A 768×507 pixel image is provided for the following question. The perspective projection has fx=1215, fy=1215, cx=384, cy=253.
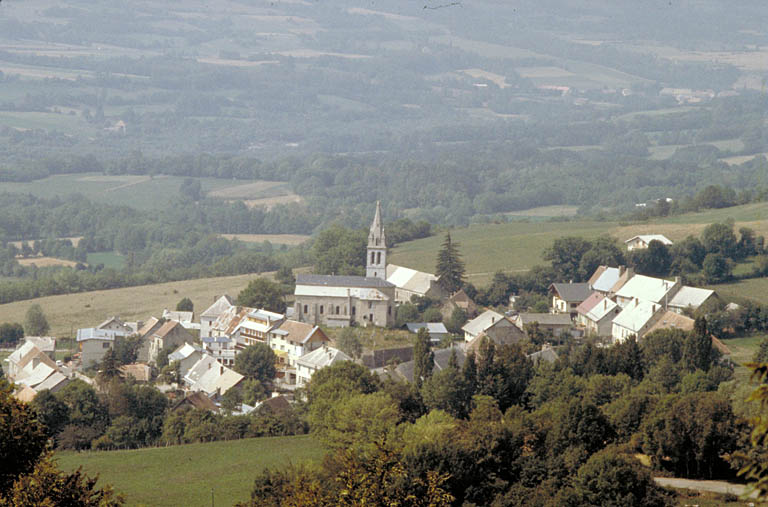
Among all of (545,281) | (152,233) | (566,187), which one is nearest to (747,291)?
(545,281)

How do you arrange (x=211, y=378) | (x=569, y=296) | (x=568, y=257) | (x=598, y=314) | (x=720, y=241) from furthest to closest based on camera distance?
1. (x=568, y=257)
2. (x=720, y=241)
3. (x=569, y=296)
4. (x=598, y=314)
5. (x=211, y=378)

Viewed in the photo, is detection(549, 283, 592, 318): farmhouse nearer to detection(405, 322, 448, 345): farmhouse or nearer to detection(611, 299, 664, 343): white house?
detection(611, 299, 664, 343): white house

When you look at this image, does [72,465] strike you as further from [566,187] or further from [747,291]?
[566,187]

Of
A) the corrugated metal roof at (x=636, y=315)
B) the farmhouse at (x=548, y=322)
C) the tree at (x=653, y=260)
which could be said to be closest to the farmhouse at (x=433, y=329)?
the farmhouse at (x=548, y=322)

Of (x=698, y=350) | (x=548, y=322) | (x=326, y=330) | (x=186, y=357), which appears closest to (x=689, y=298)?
(x=548, y=322)

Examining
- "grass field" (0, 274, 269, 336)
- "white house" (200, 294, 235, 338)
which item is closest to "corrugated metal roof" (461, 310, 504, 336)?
"white house" (200, 294, 235, 338)

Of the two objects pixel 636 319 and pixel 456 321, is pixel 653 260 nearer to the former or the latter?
pixel 636 319

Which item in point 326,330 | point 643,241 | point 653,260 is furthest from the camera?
point 643,241
